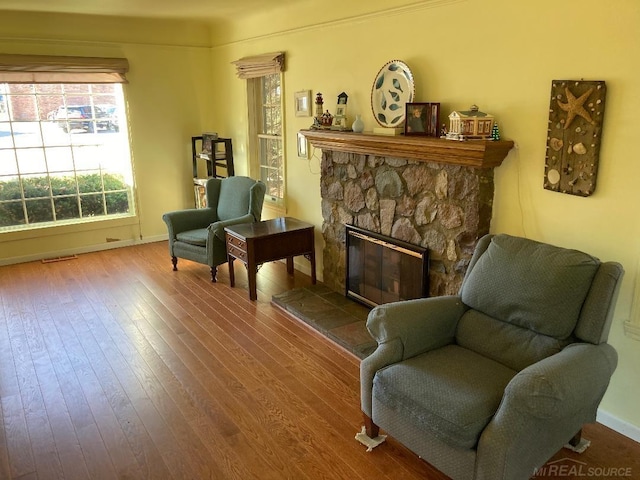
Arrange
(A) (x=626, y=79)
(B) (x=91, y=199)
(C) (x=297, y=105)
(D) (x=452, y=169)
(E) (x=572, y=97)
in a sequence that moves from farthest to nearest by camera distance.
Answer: (B) (x=91, y=199) → (C) (x=297, y=105) → (D) (x=452, y=169) → (E) (x=572, y=97) → (A) (x=626, y=79)

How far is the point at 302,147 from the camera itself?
4691 millimetres

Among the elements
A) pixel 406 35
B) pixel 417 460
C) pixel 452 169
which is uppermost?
pixel 406 35

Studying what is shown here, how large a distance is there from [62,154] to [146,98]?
3.61ft

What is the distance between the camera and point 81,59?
17.4 feet

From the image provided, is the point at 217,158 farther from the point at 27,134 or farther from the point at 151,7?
Answer: the point at 27,134

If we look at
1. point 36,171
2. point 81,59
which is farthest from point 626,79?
point 36,171

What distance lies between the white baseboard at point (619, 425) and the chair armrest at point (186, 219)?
3820 mm

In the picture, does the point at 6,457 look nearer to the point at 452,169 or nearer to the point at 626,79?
the point at 452,169

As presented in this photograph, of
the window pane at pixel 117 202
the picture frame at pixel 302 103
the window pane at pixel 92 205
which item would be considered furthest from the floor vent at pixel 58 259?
the picture frame at pixel 302 103

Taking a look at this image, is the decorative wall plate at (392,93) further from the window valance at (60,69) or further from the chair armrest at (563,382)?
the window valance at (60,69)

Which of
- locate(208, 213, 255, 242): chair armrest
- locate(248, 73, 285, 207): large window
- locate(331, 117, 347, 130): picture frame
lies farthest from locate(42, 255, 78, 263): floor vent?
locate(331, 117, 347, 130): picture frame

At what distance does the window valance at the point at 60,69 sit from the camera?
5.00 metres

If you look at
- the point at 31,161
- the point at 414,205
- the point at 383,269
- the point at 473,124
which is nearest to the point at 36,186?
the point at 31,161

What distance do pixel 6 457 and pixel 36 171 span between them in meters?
3.80
